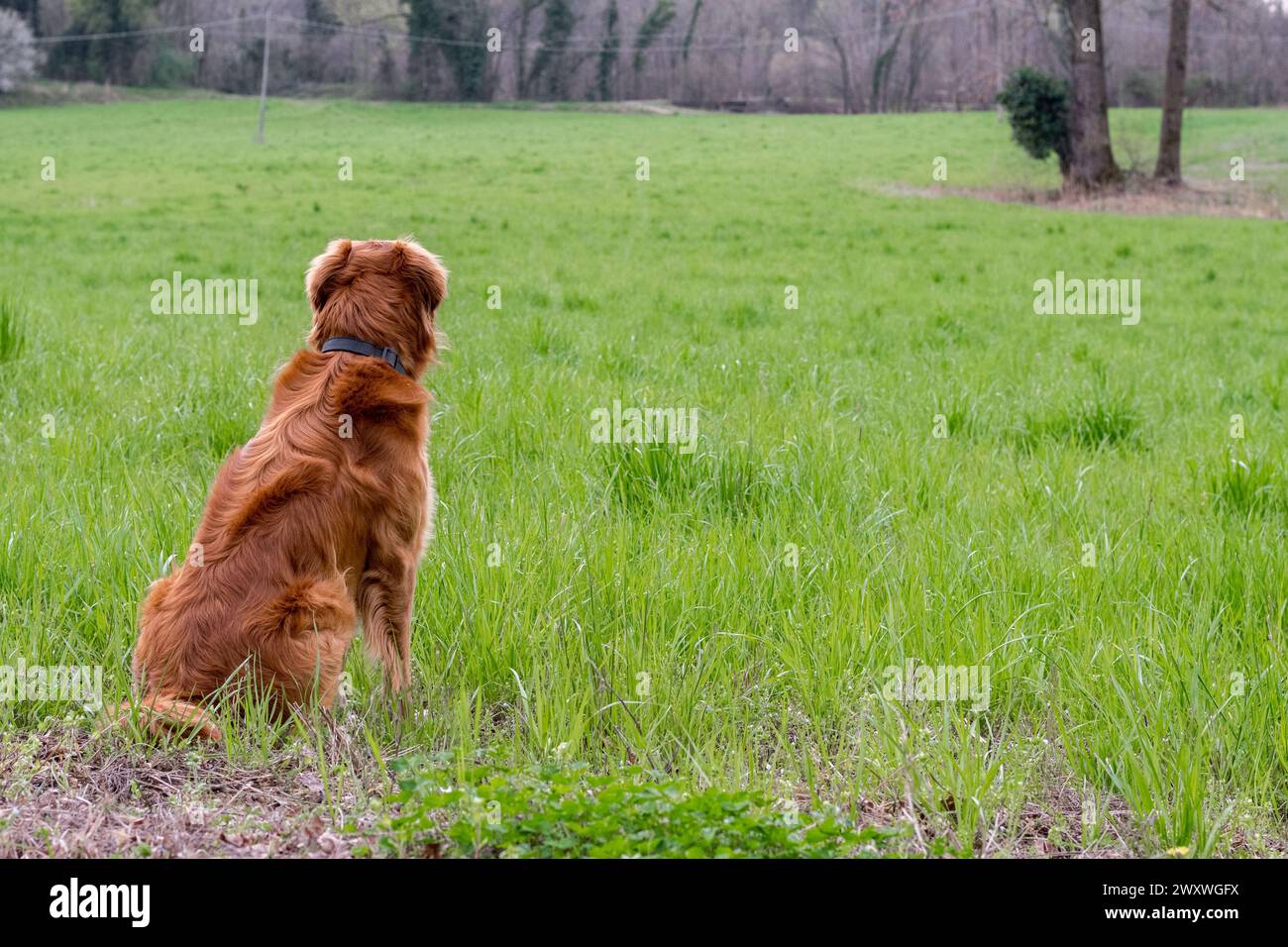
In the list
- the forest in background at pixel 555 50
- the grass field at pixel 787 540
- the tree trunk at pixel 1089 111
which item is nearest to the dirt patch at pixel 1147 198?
the tree trunk at pixel 1089 111

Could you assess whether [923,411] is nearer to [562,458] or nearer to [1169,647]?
[562,458]

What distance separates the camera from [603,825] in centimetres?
234

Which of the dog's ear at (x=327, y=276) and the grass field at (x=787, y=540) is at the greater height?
the dog's ear at (x=327, y=276)

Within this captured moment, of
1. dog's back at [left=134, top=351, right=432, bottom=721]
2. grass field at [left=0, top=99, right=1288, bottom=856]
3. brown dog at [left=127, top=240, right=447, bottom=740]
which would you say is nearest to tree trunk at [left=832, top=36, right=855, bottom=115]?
grass field at [left=0, top=99, right=1288, bottom=856]

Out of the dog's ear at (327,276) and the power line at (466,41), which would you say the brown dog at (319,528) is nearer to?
the dog's ear at (327,276)

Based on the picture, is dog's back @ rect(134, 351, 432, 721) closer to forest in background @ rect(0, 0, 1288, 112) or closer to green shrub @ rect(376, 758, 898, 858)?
green shrub @ rect(376, 758, 898, 858)

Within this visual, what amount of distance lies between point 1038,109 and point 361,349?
28.4 metres

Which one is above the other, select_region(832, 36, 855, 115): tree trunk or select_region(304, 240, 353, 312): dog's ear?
select_region(832, 36, 855, 115): tree trunk

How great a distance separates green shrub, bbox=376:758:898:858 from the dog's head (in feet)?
4.89

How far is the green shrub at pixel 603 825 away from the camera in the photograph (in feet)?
7.64

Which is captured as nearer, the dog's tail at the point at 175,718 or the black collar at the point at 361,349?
the dog's tail at the point at 175,718

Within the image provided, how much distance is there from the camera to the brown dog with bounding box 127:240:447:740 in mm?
2904

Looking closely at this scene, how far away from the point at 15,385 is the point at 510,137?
3476 cm

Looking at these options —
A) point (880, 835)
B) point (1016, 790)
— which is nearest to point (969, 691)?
point (1016, 790)
